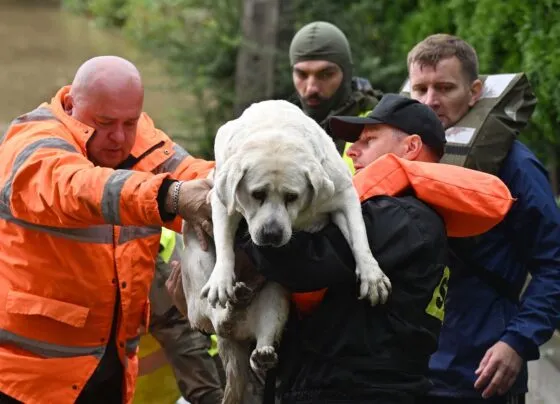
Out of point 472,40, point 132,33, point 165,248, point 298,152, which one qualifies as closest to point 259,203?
point 298,152

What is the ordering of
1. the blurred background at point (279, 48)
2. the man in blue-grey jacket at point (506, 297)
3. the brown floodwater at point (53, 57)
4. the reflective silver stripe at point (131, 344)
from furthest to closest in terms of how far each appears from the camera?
the brown floodwater at point (53, 57) → the blurred background at point (279, 48) → the reflective silver stripe at point (131, 344) → the man in blue-grey jacket at point (506, 297)

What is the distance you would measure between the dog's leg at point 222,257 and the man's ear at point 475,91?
1588 mm

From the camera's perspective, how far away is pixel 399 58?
407 inches

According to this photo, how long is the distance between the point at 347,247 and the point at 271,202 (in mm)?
300

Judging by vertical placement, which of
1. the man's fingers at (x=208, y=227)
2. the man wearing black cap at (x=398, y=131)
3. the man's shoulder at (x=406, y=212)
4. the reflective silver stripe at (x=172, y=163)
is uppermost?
the man wearing black cap at (x=398, y=131)

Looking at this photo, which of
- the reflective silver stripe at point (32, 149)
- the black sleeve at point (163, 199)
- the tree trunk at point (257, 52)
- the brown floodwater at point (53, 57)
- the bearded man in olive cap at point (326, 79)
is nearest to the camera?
the black sleeve at point (163, 199)

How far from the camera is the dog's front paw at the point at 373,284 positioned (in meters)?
3.57

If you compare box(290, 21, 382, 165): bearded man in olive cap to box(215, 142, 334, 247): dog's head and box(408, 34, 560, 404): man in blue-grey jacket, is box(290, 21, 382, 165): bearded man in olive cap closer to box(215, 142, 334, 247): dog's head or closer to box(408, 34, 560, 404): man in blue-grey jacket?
box(408, 34, 560, 404): man in blue-grey jacket

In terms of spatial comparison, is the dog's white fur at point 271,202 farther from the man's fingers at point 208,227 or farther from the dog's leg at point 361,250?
the man's fingers at point 208,227

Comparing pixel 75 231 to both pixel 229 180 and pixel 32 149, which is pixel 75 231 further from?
pixel 229 180

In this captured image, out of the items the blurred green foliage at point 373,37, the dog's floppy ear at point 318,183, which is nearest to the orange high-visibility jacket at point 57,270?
the dog's floppy ear at point 318,183

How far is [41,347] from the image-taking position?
4605 millimetres

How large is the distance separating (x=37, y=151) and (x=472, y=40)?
4606mm

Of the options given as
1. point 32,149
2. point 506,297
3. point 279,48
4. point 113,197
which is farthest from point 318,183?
point 279,48
